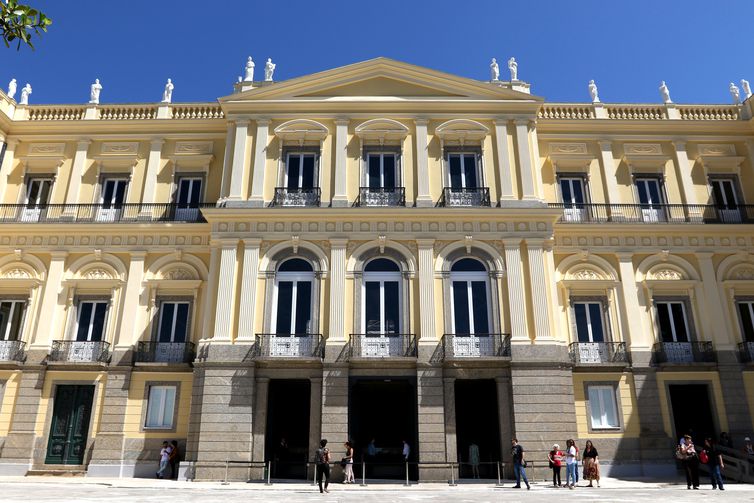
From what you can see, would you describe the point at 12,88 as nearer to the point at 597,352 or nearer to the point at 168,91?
the point at 168,91

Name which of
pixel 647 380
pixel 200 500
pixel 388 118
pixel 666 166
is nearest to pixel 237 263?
pixel 388 118

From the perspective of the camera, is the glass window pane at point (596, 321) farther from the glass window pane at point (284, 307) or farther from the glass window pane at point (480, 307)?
the glass window pane at point (284, 307)

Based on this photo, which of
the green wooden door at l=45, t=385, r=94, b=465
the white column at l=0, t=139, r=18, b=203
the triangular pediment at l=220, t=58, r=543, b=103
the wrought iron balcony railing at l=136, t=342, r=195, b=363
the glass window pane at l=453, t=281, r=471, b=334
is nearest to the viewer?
the glass window pane at l=453, t=281, r=471, b=334

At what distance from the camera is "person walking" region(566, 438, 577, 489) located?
55.7ft

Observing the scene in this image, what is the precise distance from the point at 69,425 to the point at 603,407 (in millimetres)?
18099

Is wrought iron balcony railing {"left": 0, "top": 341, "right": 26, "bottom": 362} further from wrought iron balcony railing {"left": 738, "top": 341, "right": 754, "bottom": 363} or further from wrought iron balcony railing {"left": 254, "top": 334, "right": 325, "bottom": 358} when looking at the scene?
wrought iron balcony railing {"left": 738, "top": 341, "right": 754, "bottom": 363}

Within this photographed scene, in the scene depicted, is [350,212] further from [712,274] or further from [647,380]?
[712,274]

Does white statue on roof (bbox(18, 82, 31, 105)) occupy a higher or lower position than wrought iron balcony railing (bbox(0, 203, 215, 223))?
higher

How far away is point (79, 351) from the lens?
21016 mm

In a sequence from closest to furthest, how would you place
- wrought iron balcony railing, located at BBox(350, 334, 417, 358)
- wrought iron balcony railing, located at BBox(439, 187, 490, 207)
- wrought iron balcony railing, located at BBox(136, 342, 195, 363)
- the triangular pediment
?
wrought iron balcony railing, located at BBox(350, 334, 417, 358) → wrought iron balcony railing, located at BBox(136, 342, 195, 363) → wrought iron balcony railing, located at BBox(439, 187, 490, 207) → the triangular pediment

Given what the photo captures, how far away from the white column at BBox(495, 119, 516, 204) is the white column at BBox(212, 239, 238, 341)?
957cm

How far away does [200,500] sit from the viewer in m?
12.8

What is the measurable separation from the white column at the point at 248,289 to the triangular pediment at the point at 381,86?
19.6ft

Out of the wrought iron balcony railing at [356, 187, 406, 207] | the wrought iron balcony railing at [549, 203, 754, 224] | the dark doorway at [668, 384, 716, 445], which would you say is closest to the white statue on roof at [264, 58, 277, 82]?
the wrought iron balcony railing at [356, 187, 406, 207]
